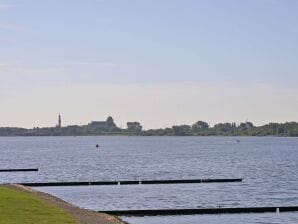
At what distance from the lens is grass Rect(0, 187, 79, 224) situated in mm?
34688

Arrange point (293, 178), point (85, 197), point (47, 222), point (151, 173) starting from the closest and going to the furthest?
1. point (47, 222)
2. point (85, 197)
3. point (293, 178)
4. point (151, 173)

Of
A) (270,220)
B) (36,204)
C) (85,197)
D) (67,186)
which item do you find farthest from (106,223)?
(67,186)

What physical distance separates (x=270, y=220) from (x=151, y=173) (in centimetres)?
6026

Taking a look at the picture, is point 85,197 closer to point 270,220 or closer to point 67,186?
point 67,186

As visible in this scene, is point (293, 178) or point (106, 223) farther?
point (293, 178)

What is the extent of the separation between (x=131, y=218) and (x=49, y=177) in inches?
2158

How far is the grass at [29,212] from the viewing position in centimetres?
3469

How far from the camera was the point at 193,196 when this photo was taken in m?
68.6

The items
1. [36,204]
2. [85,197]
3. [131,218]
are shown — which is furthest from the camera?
[85,197]

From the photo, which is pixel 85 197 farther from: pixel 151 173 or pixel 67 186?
pixel 151 173

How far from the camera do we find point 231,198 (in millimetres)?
67312

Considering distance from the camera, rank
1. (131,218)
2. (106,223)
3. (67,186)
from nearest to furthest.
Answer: (106,223)
(131,218)
(67,186)

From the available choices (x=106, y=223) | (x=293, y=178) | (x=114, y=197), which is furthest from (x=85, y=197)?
(x=293, y=178)

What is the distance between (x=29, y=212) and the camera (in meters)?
38.3
